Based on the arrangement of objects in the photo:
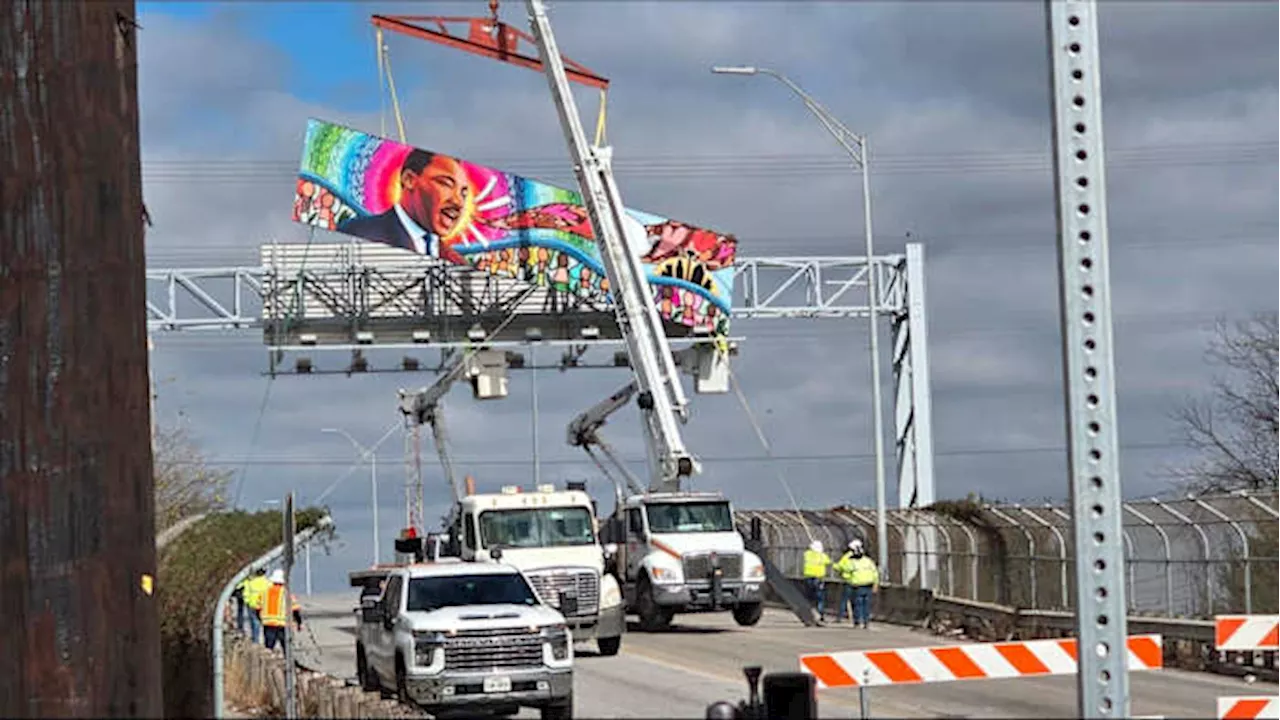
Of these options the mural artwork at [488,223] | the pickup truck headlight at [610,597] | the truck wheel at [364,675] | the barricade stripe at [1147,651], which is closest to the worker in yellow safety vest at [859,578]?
the pickup truck headlight at [610,597]

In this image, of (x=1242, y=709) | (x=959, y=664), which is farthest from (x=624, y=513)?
(x=1242, y=709)

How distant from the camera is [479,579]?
82.3 feet

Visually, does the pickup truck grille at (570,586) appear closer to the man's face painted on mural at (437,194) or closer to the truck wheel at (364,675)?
the truck wheel at (364,675)

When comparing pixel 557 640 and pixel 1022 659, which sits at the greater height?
pixel 1022 659

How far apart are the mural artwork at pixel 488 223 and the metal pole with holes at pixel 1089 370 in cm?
5581

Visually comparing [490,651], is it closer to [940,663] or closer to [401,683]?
[401,683]

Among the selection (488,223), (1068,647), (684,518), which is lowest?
(684,518)

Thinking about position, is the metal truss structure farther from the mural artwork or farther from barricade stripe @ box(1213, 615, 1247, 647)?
barricade stripe @ box(1213, 615, 1247, 647)

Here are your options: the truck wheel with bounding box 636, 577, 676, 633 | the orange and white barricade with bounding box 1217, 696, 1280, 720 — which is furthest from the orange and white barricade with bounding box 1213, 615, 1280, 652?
the truck wheel with bounding box 636, 577, 676, 633

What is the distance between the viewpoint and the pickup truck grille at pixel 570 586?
33.7 m

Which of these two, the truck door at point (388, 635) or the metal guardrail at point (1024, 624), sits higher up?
the truck door at point (388, 635)

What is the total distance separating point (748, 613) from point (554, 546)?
7.14 meters

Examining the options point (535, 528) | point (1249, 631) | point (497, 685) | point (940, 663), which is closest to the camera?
point (940, 663)

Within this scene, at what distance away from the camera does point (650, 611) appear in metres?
39.7
